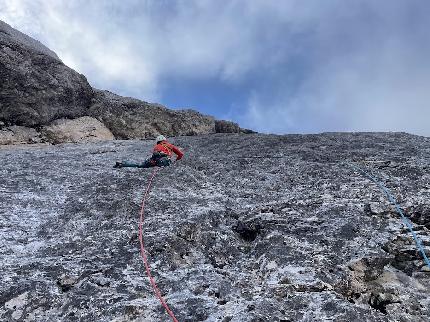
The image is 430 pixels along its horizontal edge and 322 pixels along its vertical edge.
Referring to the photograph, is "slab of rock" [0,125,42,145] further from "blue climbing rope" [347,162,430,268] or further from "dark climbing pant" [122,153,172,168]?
"blue climbing rope" [347,162,430,268]

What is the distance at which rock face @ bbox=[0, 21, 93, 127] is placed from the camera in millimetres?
19297

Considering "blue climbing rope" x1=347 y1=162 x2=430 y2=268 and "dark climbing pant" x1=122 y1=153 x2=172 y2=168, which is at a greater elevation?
"dark climbing pant" x1=122 y1=153 x2=172 y2=168

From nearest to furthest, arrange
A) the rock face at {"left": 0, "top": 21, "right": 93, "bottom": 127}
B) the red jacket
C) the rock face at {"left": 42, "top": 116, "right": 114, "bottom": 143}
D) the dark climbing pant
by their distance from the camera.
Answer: the dark climbing pant → the red jacket → the rock face at {"left": 0, "top": 21, "right": 93, "bottom": 127} → the rock face at {"left": 42, "top": 116, "right": 114, "bottom": 143}

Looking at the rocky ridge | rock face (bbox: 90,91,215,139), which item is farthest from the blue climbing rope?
the rocky ridge

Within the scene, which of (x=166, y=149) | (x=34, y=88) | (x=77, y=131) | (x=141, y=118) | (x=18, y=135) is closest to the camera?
(x=166, y=149)

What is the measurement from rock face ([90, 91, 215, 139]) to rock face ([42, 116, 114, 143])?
1.74ft

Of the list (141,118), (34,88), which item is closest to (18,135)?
(34,88)

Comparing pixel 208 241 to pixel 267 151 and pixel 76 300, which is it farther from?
pixel 267 151

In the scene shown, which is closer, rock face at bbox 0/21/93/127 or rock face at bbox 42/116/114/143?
rock face at bbox 0/21/93/127

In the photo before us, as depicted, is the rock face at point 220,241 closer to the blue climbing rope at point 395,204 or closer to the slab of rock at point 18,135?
the blue climbing rope at point 395,204

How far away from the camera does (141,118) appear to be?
2262 cm

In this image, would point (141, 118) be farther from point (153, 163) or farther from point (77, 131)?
point (153, 163)

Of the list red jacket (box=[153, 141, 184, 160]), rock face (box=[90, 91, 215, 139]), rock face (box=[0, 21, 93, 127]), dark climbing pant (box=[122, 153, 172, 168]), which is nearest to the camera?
dark climbing pant (box=[122, 153, 172, 168])

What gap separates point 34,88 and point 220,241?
15.0 metres
